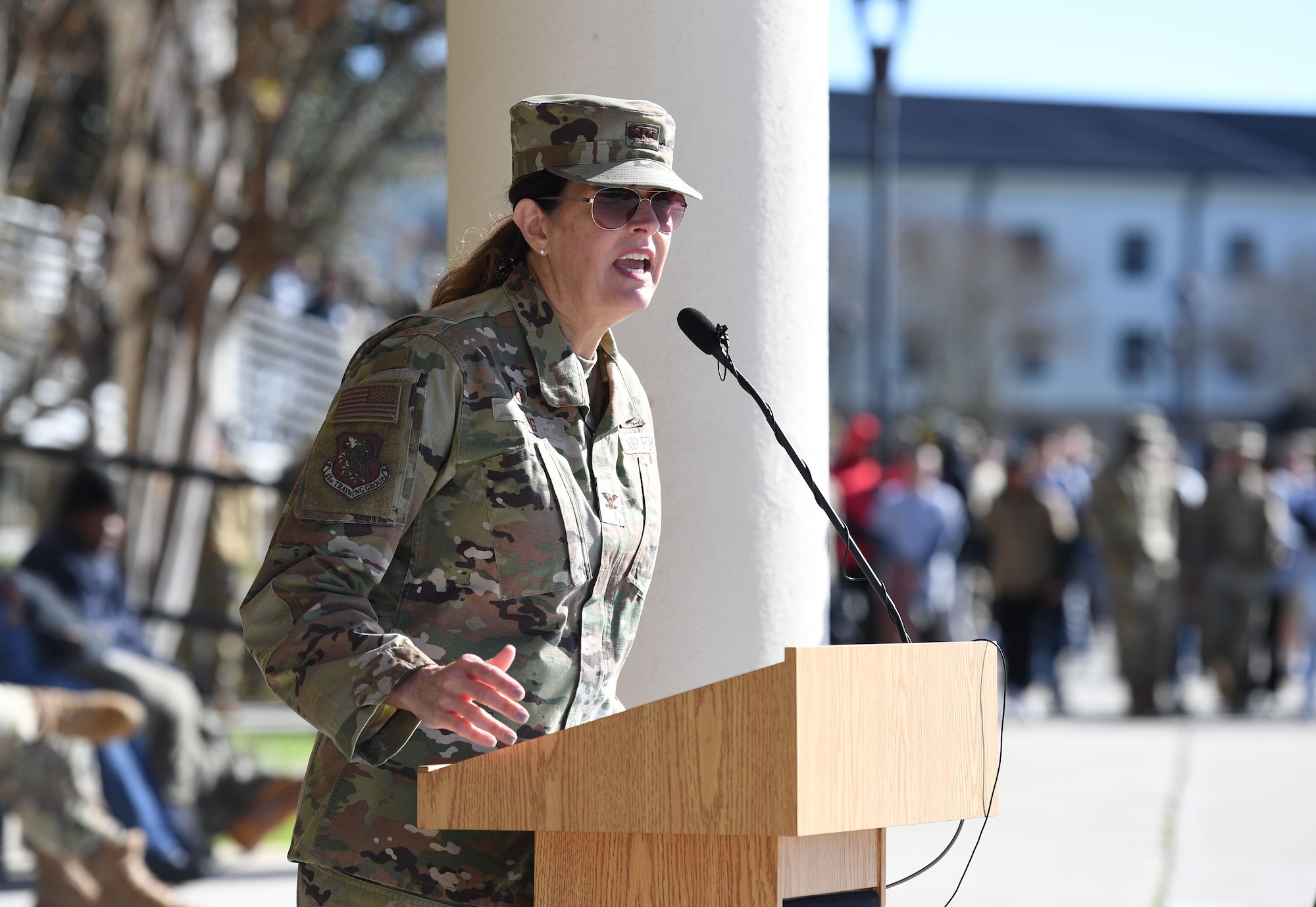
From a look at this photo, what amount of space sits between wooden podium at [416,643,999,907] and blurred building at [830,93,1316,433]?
188 ft

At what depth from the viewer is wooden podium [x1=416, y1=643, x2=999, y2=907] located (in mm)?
2002

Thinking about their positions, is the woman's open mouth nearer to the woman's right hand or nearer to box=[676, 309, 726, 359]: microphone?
box=[676, 309, 726, 359]: microphone

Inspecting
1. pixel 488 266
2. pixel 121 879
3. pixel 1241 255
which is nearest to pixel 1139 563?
pixel 121 879

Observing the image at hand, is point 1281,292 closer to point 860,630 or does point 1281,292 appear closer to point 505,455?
point 860,630

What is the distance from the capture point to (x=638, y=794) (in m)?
2.10

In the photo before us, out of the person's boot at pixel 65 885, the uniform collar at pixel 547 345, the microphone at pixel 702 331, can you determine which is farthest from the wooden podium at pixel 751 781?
the person's boot at pixel 65 885

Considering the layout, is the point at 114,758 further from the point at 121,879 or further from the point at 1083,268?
the point at 1083,268

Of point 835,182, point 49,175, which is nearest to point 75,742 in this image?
point 49,175

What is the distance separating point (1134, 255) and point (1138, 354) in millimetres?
3998

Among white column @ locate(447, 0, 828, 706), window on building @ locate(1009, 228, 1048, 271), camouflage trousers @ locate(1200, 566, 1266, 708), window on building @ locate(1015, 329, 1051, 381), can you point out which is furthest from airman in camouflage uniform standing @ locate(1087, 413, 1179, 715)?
window on building @ locate(1015, 329, 1051, 381)

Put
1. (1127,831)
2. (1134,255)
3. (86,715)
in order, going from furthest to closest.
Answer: (1134,255) → (1127,831) → (86,715)

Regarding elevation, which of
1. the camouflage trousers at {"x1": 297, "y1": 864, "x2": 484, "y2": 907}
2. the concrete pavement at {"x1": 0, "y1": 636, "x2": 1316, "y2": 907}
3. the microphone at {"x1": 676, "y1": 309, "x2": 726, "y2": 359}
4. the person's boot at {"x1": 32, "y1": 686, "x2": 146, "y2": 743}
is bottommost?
the concrete pavement at {"x1": 0, "y1": 636, "x2": 1316, "y2": 907}

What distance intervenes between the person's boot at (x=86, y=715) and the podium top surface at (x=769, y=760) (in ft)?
12.3

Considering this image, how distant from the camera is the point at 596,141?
8.16ft
